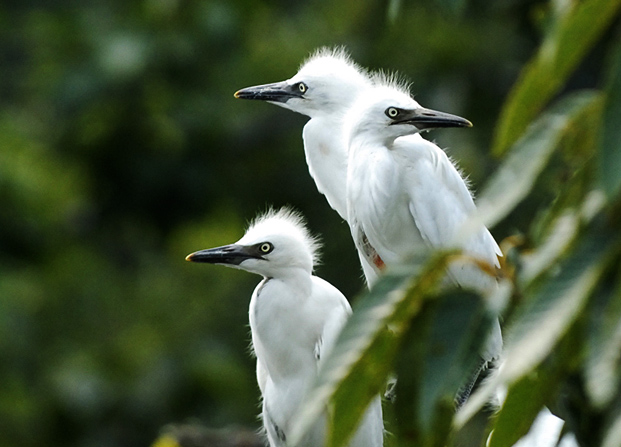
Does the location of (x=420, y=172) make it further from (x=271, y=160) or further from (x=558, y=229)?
(x=271, y=160)

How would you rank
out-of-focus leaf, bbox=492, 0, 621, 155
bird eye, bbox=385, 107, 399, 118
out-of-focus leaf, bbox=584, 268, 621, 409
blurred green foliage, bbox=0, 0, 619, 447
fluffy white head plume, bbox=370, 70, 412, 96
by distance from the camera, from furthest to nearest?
blurred green foliage, bbox=0, 0, 619, 447, fluffy white head plume, bbox=370, 70, 412, 96, bird eye, bbox=385, 107, 399, 118, out-of-focus leaf, bbox=492, 0, 621, 155, out-of-focus leaf, bbox=584, 268, 621, 409

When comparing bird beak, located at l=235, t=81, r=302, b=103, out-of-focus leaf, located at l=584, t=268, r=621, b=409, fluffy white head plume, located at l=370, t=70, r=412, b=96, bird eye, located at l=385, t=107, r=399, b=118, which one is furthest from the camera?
bird beak, located at l=235, t=81, r=302, b=103

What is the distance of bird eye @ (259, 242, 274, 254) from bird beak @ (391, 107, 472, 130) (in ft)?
1.57

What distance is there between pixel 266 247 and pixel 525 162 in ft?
6.71

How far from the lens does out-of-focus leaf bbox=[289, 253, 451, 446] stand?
107cm

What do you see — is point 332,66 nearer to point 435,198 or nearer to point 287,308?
point 435,198

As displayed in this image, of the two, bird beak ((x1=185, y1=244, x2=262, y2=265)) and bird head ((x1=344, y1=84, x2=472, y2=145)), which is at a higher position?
bird head ((x1=344, y1=84, x2=472, y2=145))

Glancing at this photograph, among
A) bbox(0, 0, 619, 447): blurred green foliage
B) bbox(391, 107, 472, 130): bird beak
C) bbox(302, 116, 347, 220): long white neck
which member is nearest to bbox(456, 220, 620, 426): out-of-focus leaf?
bbox(391, 107, 472, 130): bird beak

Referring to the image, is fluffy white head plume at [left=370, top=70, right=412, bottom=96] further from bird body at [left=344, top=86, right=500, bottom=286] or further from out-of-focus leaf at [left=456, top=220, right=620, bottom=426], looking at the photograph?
out-of-focus leaf at [left=456, top=220, right=620, bottom=426]

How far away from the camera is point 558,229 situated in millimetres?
1099

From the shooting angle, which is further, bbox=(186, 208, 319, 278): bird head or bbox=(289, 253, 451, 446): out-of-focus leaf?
bbox=(186, 208, 319, 278): bird head

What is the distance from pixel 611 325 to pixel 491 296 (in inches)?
7.9

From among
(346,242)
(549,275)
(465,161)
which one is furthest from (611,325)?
(346,242)

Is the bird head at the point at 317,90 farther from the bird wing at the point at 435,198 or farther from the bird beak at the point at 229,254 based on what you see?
the bird beak at the point at 229,254
